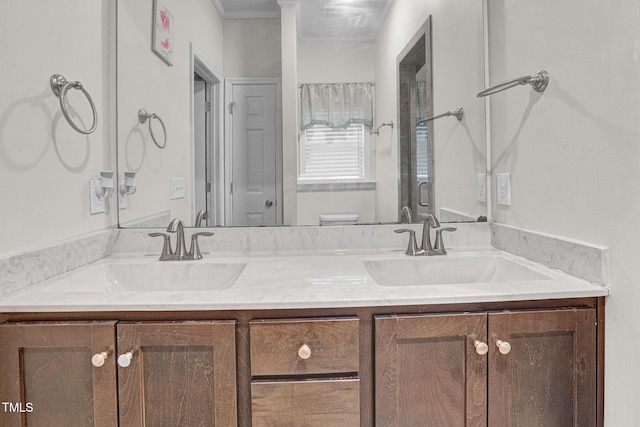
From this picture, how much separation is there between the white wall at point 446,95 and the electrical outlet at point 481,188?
0.05 feet

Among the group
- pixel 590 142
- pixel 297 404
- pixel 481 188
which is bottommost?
pixel 297 404

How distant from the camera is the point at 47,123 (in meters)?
1.20

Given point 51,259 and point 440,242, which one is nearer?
A: point 51,259

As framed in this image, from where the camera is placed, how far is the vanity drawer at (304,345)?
1.00 m

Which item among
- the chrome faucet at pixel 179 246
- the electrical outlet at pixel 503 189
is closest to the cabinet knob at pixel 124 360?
the chrome faucet at pixel 179 246

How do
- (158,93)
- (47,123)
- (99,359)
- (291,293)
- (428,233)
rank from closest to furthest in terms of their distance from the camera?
(99,359) < (291,293) < (47,123) < (428,233) < (158,93)

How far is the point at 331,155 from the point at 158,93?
2.50 feet

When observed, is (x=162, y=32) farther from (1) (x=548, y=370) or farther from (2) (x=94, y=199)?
(1) (x=548, y=370)

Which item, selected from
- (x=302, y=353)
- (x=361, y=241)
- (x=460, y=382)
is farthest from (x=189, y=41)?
(x=460, y=382)

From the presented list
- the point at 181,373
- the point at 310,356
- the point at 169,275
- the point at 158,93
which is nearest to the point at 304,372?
the point at 310,356

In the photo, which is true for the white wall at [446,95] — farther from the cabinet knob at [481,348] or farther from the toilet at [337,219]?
the cabinet knob at [481,348]

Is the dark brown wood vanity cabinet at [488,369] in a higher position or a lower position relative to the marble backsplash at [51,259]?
lower

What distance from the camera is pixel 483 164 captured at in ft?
5.56

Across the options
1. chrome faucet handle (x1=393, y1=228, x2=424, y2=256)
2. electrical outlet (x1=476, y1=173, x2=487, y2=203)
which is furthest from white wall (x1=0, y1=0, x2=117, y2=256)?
electrical outlet (x1=476, y1=173, x2=487, y2=203)
